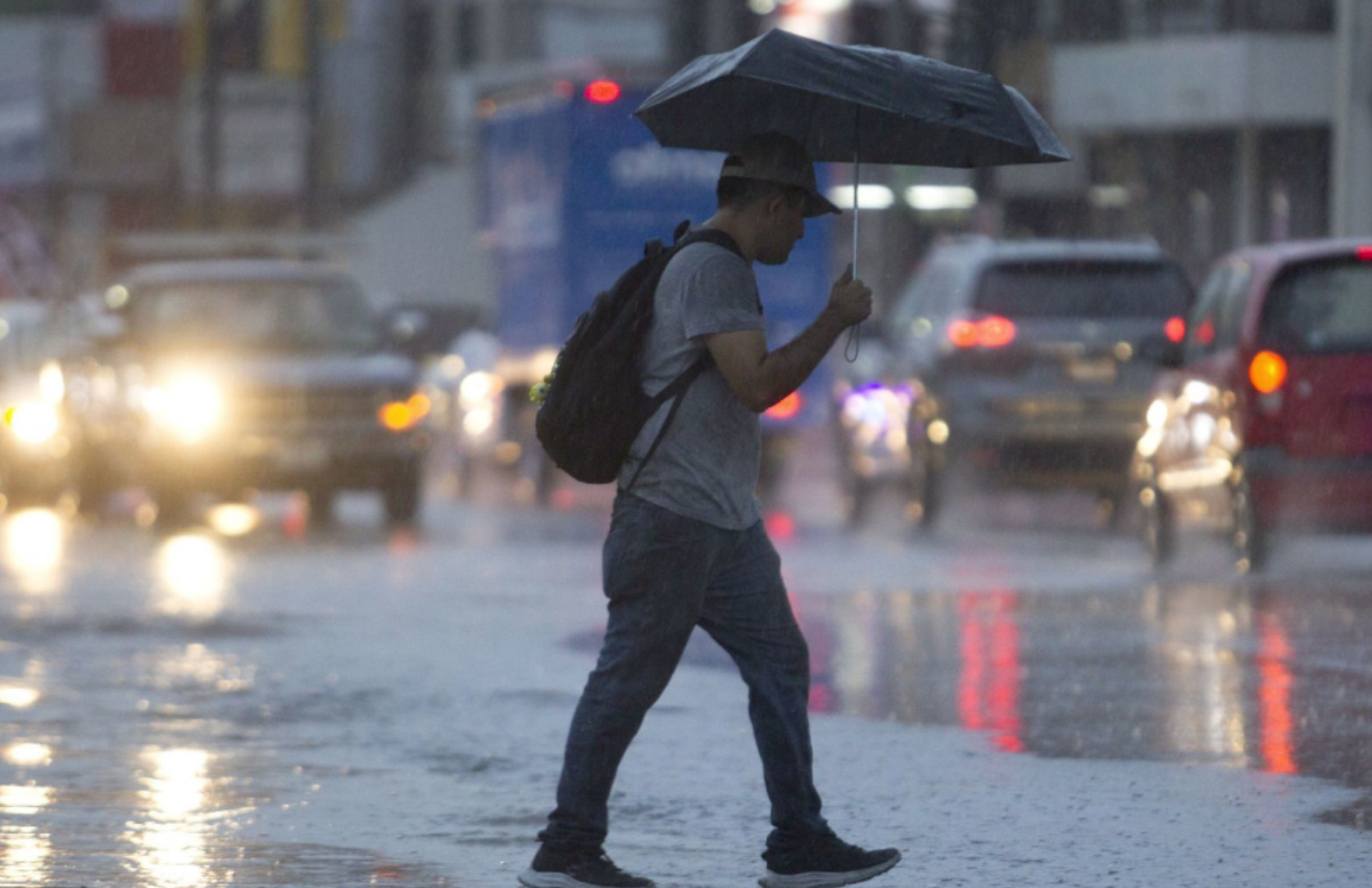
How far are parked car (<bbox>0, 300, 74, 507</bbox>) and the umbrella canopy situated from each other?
1760 cm

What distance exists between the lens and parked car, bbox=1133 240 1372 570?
14664mm

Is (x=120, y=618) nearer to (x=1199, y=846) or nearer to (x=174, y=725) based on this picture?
(x=174, y=725)

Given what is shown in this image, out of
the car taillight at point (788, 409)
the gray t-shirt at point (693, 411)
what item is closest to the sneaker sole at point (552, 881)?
the gray t-shirt at point (693, 411)

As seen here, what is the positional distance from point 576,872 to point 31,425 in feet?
60.6

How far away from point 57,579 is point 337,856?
9320mm

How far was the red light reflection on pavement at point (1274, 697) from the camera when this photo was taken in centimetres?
909

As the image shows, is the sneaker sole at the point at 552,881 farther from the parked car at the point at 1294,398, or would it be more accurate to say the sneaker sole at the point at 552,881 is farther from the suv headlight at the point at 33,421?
the suv headlight at the point at 33,421

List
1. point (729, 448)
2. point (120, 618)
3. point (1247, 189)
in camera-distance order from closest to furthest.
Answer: point (729, 448) → point (120, 618) → point (1247, 189)

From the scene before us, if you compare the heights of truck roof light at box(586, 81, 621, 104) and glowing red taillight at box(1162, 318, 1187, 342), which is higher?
truck roof light at box(586, 81, 621, 104)

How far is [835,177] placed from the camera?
2923cm

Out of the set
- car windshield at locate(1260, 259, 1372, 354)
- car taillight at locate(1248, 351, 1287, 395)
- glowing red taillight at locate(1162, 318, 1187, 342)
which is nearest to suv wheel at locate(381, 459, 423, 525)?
glowing red taillight at locate(1162, 318, 1187, 342)

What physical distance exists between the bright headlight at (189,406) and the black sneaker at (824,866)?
14170 mm

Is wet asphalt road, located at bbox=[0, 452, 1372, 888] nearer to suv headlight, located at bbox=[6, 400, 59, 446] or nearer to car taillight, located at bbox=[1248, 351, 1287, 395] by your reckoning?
car taillight, located at bbox=[1248, 351, 1287, 395]

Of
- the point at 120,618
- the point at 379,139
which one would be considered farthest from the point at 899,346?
the point at 379,139
